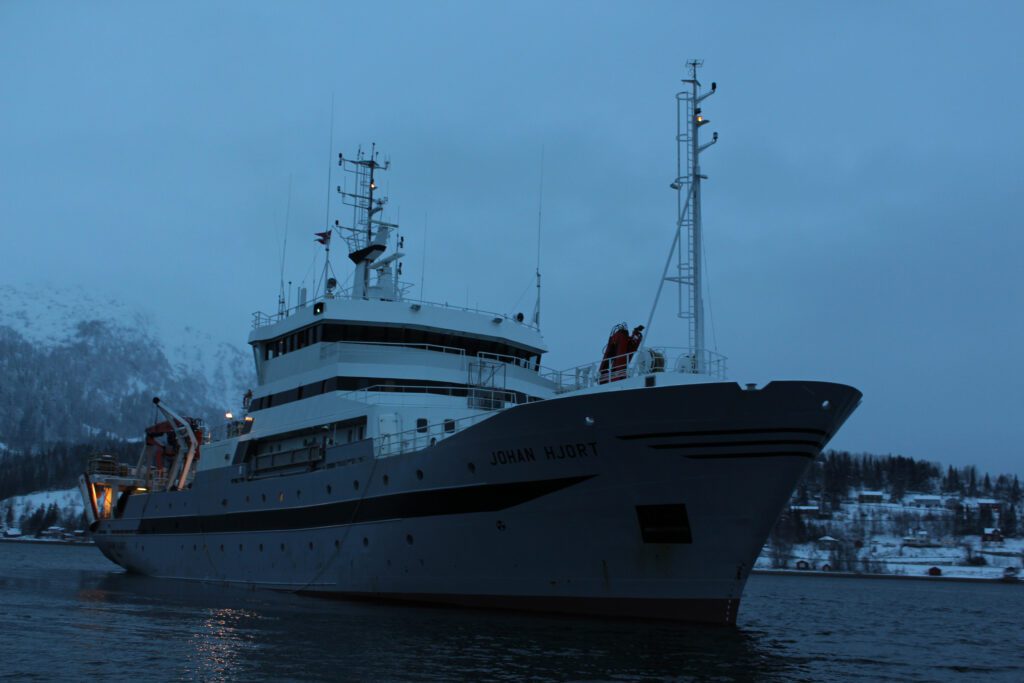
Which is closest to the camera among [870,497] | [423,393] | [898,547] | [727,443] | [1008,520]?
[727,443]

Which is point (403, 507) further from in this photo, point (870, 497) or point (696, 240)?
point (870, 497)

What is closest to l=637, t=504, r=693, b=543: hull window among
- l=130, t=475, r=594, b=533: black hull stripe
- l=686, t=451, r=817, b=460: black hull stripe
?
l=686, t=451, r=817, b=460: black hull stripe

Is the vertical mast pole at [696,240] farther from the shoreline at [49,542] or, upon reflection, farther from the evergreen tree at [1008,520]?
the shoreline at [49,542]

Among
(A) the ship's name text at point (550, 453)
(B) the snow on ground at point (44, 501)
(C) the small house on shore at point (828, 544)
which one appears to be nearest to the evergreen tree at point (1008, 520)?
(C) the small house on shore at point (828, 544)

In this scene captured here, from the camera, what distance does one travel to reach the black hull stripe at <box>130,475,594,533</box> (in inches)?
773

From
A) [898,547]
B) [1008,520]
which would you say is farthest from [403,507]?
[1008,520]

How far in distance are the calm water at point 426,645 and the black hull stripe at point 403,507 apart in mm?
2006

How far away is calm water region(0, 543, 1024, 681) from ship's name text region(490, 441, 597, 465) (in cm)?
321

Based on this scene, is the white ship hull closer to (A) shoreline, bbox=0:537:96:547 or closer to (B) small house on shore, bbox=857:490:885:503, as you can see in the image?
(A) shoreline, bbox=0:537:96:547

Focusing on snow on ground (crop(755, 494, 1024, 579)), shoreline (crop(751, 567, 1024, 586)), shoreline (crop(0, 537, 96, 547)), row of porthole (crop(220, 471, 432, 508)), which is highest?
row of porthole (crop(220, 471, 432, 508))

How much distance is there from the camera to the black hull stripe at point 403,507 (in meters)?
19.6

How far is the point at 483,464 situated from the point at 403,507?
8.33 feet

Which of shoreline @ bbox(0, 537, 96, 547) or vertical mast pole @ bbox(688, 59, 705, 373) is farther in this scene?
shoreline @ bbox(0, 537, 96, 547)

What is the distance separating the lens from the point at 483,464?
66.3 feet
